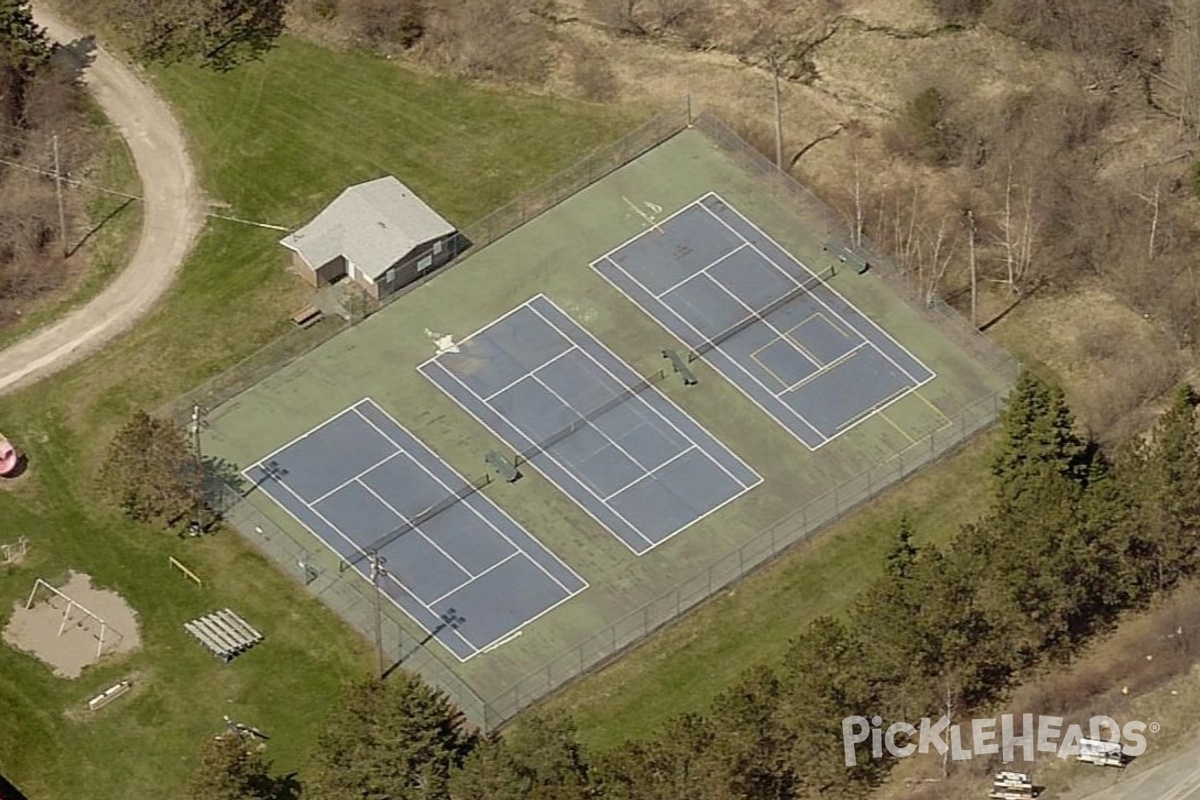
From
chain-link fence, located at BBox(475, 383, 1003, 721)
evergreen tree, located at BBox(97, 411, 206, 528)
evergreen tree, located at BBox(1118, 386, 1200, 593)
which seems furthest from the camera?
evergreen tree, located at BBox(97, 411, 206, 528)

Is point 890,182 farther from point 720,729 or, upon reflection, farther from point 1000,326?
point 720,729

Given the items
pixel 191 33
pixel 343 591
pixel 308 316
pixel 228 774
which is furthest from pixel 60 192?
pixel 228 774

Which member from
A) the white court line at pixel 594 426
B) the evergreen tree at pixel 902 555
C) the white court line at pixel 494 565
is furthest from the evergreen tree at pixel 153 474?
the evergreen tree at pixel 902 555

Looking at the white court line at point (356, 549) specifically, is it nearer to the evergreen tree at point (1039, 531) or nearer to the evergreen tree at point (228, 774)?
the evergreen tree at point (228, 774)

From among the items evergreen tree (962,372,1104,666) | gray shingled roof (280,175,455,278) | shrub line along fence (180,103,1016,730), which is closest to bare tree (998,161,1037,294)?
shrub line along fence (180,103,1016,730)

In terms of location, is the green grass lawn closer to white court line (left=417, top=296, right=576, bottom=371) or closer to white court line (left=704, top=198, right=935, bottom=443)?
white court line (left=704, top=198, right=935, bottom=443)

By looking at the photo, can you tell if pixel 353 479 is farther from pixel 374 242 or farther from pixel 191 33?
pixel 191 33
